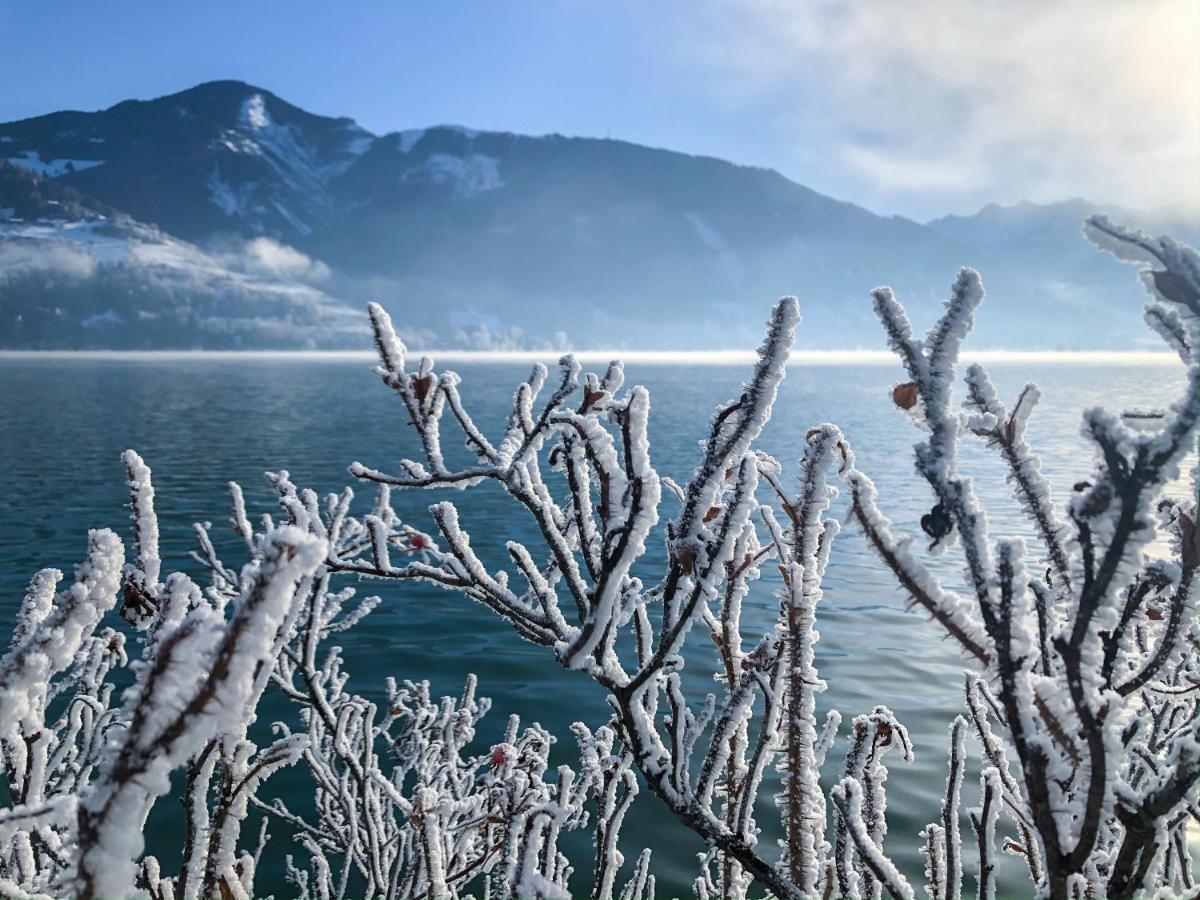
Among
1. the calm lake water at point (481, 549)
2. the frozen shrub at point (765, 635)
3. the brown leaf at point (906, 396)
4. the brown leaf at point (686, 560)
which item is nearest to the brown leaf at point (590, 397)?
the frozen shrub at point (765, 635)

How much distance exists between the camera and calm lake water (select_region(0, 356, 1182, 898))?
35.2ft

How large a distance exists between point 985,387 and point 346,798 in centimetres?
461

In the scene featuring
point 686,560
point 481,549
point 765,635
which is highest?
point 686,560

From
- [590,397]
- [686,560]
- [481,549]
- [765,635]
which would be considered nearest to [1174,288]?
[686,560]

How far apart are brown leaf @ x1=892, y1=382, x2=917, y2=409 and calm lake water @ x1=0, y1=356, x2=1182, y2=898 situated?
32 cm

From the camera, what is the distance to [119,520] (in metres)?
27.8

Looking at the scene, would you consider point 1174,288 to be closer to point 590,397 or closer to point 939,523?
point 939,523

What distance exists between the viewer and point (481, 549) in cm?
2469

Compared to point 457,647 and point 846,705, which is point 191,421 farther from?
point 846,705

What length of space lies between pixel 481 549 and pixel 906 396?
939 inches

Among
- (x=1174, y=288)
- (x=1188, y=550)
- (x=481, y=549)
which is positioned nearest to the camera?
(x=1174, y=288)

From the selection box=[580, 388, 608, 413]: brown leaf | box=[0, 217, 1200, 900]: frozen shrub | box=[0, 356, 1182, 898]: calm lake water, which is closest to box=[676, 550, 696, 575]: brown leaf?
Answer: box=[0, 217, 1200, 900]: frozen shrub

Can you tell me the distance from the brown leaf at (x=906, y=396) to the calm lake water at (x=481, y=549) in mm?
322

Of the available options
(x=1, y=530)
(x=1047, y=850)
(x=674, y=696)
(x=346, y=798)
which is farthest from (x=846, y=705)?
(x=1, y=530)
